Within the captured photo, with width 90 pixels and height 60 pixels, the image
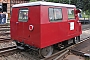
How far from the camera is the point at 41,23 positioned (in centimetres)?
576

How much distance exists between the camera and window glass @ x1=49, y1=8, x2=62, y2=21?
638 centimetres

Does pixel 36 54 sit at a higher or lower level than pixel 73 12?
lower

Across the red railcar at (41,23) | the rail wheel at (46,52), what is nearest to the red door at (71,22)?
the red railcar at (41,23)

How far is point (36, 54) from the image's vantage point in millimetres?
7191

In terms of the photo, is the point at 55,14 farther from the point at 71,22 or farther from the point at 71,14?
the point at 71,14

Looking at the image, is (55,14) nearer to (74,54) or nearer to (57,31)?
(57,31)

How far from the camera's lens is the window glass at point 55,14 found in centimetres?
638

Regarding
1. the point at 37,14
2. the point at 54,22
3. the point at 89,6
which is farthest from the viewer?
the point at 89,6

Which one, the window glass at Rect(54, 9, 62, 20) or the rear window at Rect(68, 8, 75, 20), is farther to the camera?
the rear window at Rect(68, 8, 75, 20)

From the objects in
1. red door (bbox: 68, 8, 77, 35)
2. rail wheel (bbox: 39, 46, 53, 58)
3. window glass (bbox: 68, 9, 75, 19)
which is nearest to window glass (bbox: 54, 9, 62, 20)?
red door (bbox: 68, 8, 77, 35)

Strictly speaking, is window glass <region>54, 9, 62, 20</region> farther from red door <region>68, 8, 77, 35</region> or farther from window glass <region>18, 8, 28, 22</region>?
window glass <region>18, 8, 28, 22</region>

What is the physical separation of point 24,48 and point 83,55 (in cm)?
297

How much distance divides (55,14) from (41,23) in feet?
3.98

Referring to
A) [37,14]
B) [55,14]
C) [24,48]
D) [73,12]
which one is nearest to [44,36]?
[37,14]
